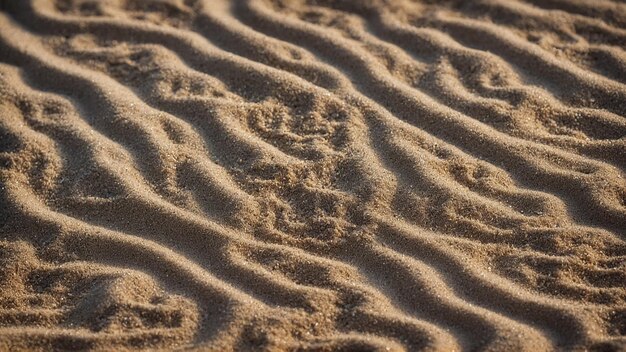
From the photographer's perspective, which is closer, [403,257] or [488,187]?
[403,257]

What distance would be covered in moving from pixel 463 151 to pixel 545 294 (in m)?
0.62

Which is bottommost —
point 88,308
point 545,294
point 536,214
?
point 88,308

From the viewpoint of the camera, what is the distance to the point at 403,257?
2.03 meters

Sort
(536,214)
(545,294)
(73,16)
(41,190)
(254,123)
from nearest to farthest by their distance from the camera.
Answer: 1. (545,294)
2. (536,214)
3. (41,190)
4. (254,123)
5. (73,16)

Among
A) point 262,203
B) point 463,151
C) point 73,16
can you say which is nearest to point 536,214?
point 463,151

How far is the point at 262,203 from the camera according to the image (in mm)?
2195

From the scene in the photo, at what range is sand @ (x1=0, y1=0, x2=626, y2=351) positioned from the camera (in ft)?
6.23

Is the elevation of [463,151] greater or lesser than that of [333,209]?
greater

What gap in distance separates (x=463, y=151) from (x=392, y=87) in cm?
42

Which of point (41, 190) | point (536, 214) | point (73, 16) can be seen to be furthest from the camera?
point (73, 16)

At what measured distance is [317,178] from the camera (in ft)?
7.44

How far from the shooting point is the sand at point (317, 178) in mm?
1898

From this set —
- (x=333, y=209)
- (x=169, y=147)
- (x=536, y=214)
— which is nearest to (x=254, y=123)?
(x=169, y=147)

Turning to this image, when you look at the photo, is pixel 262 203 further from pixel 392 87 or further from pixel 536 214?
pixel 536 214
